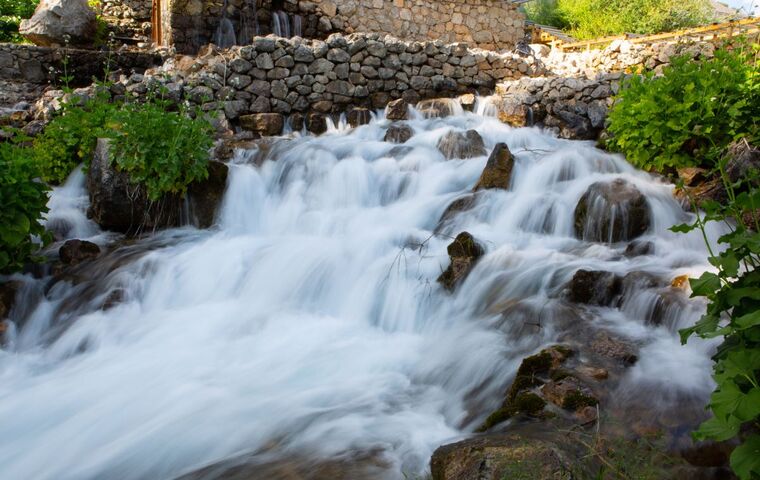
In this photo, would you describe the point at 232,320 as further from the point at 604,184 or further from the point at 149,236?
the point at 604,184

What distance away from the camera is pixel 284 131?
377 inches

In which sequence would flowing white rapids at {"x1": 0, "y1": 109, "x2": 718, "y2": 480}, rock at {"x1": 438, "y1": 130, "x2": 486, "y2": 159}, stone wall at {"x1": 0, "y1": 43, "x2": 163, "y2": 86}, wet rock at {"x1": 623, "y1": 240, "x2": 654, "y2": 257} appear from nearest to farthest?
flowing white rapids at {"x1": 0, "y1": 109, "x2": 718, "y2": 480} → wet rock at {"x1": 623, "y1": 240, "x2": 654, "y2": 257} → rock at {"x1": 438, "y1": 130, "x2": 486, "y2": 159} → stone wall at {"x1": 0, "y1": 43, "x2": 163, "y2": 86}

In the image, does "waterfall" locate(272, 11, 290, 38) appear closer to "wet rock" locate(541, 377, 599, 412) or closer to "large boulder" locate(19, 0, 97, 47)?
"large boulder" locate(19, 0, 97, 47)

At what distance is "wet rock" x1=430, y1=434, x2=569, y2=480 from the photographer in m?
2.29

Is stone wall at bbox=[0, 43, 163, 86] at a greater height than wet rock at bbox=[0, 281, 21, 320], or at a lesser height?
greater

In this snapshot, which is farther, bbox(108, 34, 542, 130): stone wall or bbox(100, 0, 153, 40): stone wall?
bbox(100, 0, 153, 40): stone wall

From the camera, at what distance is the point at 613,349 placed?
3756 millimetres

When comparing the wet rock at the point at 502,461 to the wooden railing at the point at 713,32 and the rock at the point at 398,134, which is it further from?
the wooden railing at the point at 713,32

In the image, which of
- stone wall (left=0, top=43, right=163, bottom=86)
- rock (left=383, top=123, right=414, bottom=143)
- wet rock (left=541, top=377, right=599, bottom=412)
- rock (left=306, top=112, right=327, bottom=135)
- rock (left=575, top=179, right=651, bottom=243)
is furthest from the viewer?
stone wall (left=0, top=43, right=163, bottom=86)

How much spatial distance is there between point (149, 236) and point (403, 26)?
10.2m

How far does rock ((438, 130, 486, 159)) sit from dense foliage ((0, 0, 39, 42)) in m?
9.78

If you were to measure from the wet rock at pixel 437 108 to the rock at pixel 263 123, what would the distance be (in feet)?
7.88

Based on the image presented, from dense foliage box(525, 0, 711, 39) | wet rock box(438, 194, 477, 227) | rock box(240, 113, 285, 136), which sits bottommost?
wet rock box(438, 194, 477, 227)

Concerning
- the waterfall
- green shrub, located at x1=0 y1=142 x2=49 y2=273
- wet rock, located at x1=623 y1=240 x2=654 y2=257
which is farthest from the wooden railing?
green shrub, located at x1=0 y1=142 x2=49 y2=273
